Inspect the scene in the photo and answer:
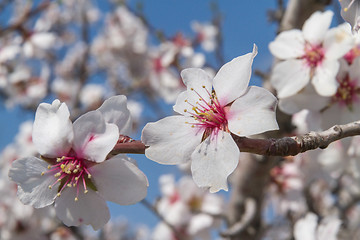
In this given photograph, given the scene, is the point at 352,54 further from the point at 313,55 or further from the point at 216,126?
the point at 216,126

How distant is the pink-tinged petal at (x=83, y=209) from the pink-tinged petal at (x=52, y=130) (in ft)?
0.35

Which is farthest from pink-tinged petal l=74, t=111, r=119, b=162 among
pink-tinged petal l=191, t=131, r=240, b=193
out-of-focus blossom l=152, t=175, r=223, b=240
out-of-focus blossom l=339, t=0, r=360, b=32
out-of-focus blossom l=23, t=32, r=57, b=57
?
out-of-focus blossom l=23, t=32, r=57, b=57

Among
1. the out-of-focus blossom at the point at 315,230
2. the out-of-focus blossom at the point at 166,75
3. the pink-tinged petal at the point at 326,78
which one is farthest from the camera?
the out-of-focus blossom at the point at 166,75

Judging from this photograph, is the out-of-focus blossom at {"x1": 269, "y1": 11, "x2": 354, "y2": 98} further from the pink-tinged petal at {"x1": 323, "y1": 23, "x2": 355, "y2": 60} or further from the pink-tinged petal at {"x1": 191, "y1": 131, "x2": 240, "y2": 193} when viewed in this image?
the pink-tinged petal at {"x1": 191, "y1": 131, "x2": 240, "y2": 193}

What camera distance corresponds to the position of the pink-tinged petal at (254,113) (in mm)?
807

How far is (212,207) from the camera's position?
245 centimetres

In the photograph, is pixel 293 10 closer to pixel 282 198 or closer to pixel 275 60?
pixel 275 60

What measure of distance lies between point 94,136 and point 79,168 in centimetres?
10

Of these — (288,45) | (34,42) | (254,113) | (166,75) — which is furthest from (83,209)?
(166,75)

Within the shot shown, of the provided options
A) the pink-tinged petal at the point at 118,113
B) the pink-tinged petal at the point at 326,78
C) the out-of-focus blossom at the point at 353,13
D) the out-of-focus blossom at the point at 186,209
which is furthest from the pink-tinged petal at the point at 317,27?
the out-of-focus blossom at the point at 186,209

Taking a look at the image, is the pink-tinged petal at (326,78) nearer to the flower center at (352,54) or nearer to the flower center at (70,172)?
the flower center at (352,54)

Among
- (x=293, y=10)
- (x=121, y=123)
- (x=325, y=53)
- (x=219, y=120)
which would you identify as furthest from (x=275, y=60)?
(x=121, y=123)

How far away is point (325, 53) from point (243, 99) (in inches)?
21.4

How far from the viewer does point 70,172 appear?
896 millimetres
